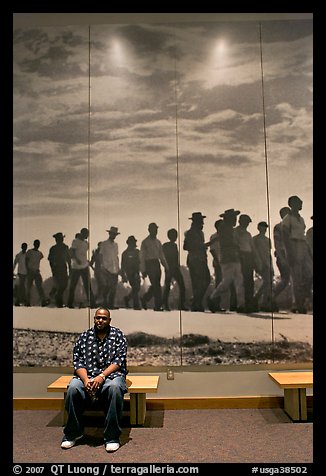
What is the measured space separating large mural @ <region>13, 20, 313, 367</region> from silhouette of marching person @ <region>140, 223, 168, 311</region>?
0.03 feet

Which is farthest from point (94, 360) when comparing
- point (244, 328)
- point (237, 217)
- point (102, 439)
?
point (237, 217)

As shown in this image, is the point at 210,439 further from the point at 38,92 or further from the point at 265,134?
the point at 38,92

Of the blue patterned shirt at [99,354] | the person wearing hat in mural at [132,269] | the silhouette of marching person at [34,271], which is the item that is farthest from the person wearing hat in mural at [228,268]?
the silhouette of marching person at [34,271]

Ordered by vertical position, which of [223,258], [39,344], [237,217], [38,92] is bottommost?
[39,344]

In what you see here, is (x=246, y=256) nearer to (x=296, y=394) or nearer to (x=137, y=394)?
(x=296, y=394)

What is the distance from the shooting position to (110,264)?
16.0 ft

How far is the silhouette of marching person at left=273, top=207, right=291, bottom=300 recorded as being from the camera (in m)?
4.85

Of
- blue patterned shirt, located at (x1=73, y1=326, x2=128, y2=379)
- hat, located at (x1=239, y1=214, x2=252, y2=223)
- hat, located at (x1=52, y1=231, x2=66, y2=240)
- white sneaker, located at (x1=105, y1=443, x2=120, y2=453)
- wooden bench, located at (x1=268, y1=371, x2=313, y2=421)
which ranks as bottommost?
white sneaker, located at (x1=105, y1=443, x2=120, y2=453)

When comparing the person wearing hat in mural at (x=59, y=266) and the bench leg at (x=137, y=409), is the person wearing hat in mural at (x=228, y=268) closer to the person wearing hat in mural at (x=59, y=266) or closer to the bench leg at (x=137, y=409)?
the bench leg at (x=137, y=409)

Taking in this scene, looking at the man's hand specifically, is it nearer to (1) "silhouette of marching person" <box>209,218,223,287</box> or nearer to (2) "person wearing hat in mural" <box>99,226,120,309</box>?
(2) "person wearing hat in mural" <box>99,226,120,309</box>

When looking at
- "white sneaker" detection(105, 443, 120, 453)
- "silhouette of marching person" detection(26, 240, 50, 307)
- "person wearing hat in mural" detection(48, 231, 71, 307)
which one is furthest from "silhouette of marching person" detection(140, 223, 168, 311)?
"white sneaker" detection(105, 443, 120, 453)

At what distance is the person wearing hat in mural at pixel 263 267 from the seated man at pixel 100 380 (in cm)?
163

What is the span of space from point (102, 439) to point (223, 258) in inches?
84.0

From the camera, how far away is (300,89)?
16.3 feet
